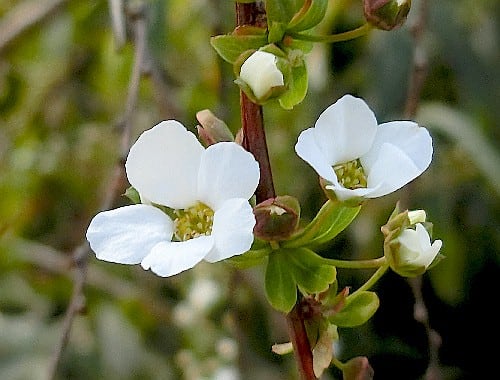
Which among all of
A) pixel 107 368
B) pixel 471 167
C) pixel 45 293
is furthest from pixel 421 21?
pixel 45 293

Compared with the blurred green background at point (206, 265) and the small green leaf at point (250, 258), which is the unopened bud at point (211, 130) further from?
the blurred green background at point (206, 265)

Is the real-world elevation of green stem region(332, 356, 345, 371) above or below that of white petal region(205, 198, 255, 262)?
below

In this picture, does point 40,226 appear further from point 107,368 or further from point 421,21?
point 421,21

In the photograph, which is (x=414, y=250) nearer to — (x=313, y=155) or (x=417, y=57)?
(x=313, y=155)

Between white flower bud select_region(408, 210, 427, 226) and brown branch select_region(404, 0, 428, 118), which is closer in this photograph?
white flower bud select_region(408, 210, 427, 226)

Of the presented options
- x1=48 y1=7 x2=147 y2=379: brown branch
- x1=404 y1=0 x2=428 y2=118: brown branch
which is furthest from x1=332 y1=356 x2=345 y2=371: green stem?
x1=404 y1=0 x2=428 y2=118: brown branch

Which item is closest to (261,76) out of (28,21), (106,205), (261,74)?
(261,74)

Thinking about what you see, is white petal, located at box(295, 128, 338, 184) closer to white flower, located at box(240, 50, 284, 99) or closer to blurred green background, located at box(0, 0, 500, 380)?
white flower, located at box(240, 50, 284, 99)

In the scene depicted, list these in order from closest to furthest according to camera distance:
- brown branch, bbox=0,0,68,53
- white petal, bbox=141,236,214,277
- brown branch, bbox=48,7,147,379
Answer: white petal, bbox=141,236,214,277 → brown branch, bbox=48,7,147,379 → brown branch, bbox=0,0,68,53
